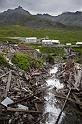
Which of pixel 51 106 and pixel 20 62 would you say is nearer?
pixel 51 106

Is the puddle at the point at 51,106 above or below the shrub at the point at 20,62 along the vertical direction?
below

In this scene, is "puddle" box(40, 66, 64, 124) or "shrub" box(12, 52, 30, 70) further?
"shrub" box(12, 52, 30, 70)

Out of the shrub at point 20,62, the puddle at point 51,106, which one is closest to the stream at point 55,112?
the puddle at point 51,106

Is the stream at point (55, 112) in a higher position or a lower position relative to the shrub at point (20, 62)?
lower

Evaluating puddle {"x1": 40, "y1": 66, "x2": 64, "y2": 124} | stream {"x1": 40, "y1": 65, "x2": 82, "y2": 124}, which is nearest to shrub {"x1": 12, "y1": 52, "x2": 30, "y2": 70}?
puddle {"x1": 40, "y1": 66, "x2": 64, "y2": 124}

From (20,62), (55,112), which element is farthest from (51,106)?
(20,62)

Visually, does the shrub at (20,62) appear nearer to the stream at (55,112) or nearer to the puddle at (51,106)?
the puddle at (51,106)

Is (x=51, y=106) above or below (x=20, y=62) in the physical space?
below

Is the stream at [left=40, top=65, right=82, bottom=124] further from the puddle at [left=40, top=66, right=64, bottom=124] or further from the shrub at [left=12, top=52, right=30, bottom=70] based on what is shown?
the shrub at [left=12, top=52, right=30, bottom=70]

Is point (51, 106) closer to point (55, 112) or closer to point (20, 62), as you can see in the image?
point (55, 112)

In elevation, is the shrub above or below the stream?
above

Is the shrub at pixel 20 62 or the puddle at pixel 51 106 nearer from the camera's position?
the puddle at pixel 51 106
